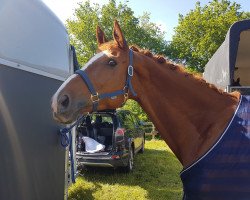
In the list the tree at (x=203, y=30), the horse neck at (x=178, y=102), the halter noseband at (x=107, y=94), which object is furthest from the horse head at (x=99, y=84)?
the tree at (x=203, y=30)

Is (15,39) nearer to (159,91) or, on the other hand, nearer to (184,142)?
(159,91)

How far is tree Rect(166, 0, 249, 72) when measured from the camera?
109 feet

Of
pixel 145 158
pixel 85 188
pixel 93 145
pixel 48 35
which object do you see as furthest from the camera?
pixel 145 158

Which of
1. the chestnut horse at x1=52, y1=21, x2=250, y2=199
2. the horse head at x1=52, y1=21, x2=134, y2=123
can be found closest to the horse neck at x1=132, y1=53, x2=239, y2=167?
the chestnut horse at x1=52, y1=21, x2=250, y2=199

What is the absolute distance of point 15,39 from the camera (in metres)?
3.26

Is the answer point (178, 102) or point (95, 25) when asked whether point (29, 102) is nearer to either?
point (178, 102)

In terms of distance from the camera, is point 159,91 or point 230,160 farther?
point 159,91

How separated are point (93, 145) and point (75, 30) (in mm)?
30056

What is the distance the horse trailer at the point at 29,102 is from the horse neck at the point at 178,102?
4.30 feet

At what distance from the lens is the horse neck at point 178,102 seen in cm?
277

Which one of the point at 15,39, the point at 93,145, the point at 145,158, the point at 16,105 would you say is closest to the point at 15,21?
the point at 15,39

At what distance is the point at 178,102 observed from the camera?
2.85 m

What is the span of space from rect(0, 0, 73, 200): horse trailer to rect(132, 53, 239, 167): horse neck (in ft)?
4.30

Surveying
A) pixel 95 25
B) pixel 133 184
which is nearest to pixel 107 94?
pixel 133 184
